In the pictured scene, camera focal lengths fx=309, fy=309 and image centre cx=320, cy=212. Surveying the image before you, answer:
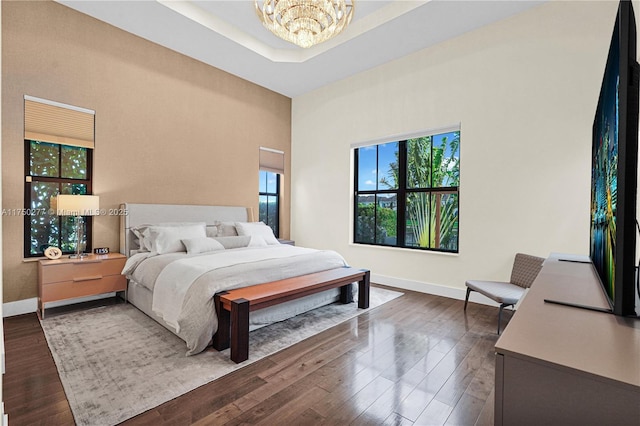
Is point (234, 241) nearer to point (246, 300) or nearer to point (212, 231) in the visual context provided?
point (212, 231)

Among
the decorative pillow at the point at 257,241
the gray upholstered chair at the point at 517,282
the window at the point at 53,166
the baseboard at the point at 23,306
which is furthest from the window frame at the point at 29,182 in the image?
the gray upholstered chair at the point at 517,282

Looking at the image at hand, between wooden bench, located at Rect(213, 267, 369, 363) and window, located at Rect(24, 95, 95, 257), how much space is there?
8.28 ft

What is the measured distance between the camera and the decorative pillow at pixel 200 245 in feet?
12.1

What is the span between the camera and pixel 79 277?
3377mm

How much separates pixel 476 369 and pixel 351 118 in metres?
4.08

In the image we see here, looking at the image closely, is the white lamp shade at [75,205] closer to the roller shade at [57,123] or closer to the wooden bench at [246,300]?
the roller shade at [57,123]

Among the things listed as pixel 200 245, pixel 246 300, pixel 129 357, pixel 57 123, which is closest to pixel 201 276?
pixel 246 300

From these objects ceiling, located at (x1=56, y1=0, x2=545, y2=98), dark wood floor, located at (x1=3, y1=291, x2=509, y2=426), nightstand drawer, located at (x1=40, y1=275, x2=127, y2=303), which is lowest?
dark wood floor, located at (x1=3, y1=291, x2=509, y2=426)

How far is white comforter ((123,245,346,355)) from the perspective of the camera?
2.49 m

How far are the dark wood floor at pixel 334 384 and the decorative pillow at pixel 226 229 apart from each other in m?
2.17

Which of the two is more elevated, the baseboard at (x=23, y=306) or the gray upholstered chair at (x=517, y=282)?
the gray upholstered chair at (x=517, y=282)

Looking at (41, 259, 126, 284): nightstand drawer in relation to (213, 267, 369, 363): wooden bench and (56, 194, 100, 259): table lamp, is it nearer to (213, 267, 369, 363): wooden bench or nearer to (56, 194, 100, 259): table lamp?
(56, 194, 100, 259): table lamp

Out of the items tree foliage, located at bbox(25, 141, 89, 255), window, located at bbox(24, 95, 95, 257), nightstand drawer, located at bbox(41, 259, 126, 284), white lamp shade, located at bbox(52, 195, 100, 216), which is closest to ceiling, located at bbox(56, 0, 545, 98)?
window, located at bbox(24, 95, 95, 257)

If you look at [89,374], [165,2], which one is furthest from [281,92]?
[89,374]
